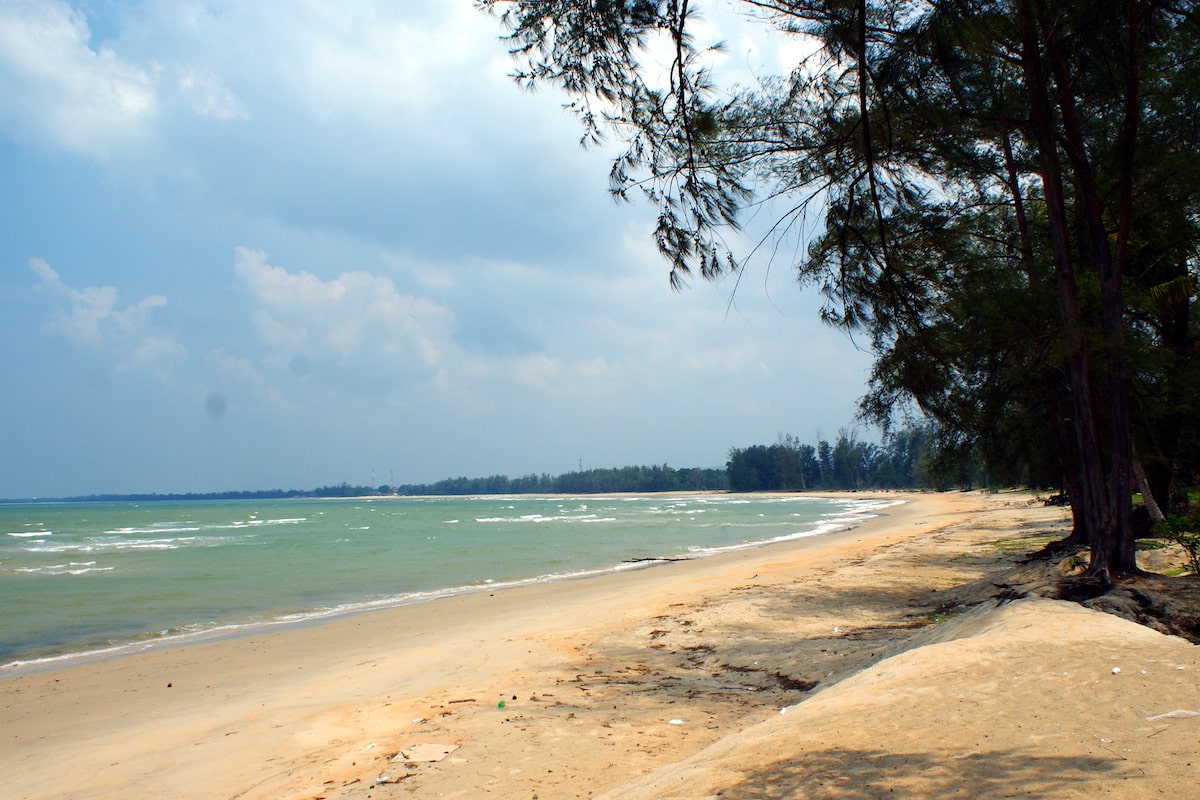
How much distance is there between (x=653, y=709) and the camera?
5.86 metres

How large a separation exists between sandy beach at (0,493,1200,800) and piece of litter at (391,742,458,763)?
1.0 inches

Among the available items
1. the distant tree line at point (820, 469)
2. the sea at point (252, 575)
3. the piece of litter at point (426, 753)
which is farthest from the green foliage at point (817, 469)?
the piece of litter at point (426, 753)

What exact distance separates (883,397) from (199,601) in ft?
45.3

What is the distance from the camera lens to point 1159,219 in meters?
9.06

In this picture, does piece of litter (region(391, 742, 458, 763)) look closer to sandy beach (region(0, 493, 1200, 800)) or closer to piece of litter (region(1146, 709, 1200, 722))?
sandy beach (region(0, 493, 1200, 800))

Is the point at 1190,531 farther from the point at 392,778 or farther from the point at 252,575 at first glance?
the point at 252,575

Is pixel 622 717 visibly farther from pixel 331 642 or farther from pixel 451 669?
pixel 331 642

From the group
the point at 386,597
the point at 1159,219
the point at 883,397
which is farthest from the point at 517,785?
the point at 386,597

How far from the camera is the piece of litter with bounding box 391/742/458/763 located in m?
4.92

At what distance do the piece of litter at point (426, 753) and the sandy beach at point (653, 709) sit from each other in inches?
1.0

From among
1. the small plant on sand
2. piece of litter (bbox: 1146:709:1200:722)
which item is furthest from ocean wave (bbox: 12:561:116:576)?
piece of litter (bbox: 1146:709:1200:722)

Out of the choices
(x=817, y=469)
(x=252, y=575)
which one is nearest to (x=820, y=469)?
(x=817, y=469)

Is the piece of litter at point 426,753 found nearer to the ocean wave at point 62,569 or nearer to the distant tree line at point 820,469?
the ocean wave at point 62,569

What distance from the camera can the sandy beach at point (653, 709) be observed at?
3.39 m
